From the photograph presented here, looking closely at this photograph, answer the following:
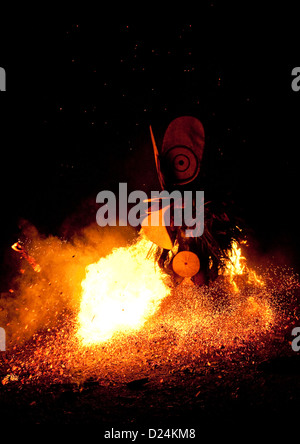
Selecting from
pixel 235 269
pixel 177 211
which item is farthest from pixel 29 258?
pixel 235 269

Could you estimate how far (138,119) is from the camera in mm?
4918

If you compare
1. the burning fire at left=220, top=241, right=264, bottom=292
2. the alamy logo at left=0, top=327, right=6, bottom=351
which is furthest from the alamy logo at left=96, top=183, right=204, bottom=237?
the alamy logo at left=0, top=327, right=6, bottom=351

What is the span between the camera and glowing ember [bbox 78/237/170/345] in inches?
164

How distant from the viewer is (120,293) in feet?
15.8

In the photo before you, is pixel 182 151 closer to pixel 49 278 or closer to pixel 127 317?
pixel 127 317

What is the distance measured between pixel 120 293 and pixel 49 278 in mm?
1268

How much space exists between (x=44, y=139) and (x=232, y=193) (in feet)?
10.9

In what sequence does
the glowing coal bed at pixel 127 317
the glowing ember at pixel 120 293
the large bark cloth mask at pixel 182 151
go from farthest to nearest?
1. the glowing ember at pixel 120 293
2. the large bark cloth mask at pixel 182 151
3. the glowing coal bed at pixel 127 317

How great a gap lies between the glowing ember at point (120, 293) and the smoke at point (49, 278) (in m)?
0.18

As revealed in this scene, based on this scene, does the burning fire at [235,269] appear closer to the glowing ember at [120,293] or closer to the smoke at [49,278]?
the glowing ember at [120,293]

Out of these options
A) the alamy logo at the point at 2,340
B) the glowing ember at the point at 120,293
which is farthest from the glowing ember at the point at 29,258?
the alamy logo at the point at 2,340

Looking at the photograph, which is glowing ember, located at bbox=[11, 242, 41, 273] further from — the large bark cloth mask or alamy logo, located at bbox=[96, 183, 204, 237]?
the large bark cloth mask

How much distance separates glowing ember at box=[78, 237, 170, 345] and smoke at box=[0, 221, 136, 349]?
0.18 meters

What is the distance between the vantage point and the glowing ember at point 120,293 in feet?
13.6
